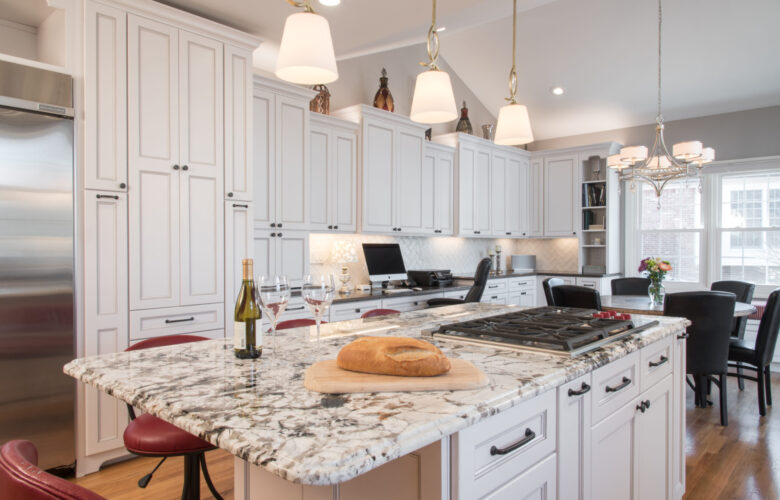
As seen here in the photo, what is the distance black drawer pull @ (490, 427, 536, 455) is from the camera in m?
1.07

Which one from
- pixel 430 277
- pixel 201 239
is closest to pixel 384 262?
pixel 430 277

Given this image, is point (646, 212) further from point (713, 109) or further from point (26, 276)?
point (26, 276)

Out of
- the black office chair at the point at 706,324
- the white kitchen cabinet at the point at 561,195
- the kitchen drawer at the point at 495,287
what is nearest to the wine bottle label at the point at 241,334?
the black office chair at the point at 706,324

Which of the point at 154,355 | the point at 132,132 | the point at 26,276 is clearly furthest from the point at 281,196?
the point at 154,355

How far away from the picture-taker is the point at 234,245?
3.23 metres

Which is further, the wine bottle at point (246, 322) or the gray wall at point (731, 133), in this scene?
the gray wall at point (731, 133)

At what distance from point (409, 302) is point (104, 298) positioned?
255 centimetres

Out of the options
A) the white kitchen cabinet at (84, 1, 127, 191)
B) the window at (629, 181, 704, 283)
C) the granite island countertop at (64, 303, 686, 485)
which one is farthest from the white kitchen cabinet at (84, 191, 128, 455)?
the window at (629, 181, 704, 283)

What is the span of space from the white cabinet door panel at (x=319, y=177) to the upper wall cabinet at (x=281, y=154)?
0.52 ft

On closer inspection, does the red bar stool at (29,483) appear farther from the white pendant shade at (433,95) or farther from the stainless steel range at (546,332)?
the white pendant shade at (433,95)

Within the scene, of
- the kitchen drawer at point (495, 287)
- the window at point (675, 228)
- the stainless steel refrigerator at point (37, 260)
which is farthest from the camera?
the window at point (675, 228)

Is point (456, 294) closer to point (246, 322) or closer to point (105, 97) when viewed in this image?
point (105, 97)

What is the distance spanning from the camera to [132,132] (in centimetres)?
280

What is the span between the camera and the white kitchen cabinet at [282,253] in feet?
11.8
